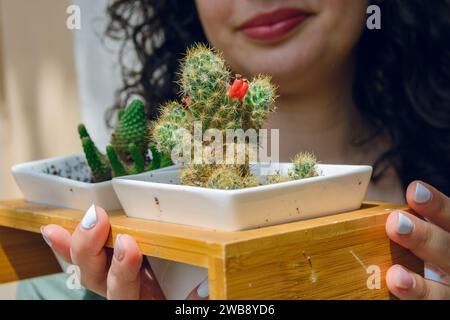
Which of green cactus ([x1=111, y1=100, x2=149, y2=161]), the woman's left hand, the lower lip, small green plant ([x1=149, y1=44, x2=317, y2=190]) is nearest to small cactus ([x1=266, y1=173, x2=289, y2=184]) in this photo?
small green plant ([x1=149, y1=44, x2=317, y2=190])

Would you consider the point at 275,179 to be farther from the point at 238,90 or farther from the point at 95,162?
the point at 95,162

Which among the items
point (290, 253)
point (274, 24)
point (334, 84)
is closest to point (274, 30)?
point (274, 24)

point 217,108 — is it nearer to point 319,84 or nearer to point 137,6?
point 319,84

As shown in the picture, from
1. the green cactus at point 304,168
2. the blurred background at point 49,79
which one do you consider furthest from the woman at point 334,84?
the blurred background at point 49,79

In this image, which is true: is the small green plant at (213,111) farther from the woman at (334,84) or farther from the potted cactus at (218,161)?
the woman at (334,84)

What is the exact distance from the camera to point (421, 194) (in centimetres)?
64

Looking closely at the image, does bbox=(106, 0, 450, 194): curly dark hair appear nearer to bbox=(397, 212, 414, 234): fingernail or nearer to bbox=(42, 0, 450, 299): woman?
bbox=(42, 0, 450, 299): woman

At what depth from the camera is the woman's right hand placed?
608 millimetres

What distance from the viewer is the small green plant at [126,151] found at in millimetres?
765

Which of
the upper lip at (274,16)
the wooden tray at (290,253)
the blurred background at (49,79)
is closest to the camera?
the wooden tray at (290,253)

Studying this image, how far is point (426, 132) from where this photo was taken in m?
1.10

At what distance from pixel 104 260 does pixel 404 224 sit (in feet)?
1.00

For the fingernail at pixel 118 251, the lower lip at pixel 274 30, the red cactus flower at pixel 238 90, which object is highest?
the lower lip at pixel 274 30
